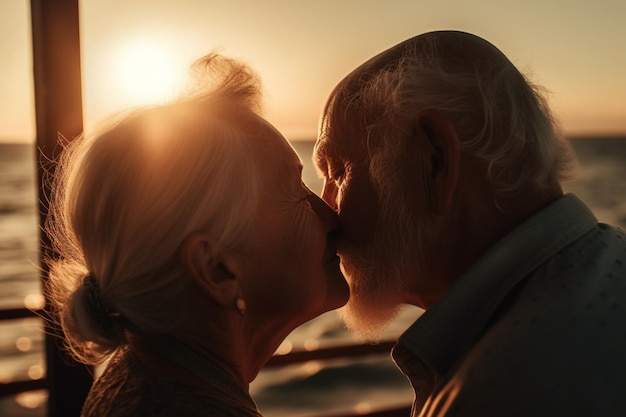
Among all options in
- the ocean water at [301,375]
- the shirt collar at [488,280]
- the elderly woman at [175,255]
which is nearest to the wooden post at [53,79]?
the elderly woman at [175,255]

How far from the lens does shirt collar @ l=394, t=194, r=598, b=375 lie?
4.42 ft

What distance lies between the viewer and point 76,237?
1.36 meters

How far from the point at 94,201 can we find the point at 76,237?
96mm

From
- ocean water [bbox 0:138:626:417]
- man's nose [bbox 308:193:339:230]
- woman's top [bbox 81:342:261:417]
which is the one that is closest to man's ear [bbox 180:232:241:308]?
woman's top [bbox 81:342:261:417]

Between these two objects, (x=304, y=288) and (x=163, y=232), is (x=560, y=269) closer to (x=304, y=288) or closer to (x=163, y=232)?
(x=304, y=288)

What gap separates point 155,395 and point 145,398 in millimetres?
16

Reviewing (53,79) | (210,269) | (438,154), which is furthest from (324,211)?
(53,79)

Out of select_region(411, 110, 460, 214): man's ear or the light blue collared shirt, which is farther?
select_region(411, 110, 460, 214): man's ear

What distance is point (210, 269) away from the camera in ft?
4.37

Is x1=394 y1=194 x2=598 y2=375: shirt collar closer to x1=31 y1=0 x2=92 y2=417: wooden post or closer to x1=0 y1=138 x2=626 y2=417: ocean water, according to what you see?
x1=31 y1=0 x2=92 y2=417: wooden post

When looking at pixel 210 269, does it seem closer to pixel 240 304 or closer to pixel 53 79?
pixel 240 304

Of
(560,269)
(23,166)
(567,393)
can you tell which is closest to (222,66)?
(560,269)

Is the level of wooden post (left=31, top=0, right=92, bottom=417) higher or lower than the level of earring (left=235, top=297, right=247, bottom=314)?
higher

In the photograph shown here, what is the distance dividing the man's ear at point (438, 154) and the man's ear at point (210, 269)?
0.44 meters
